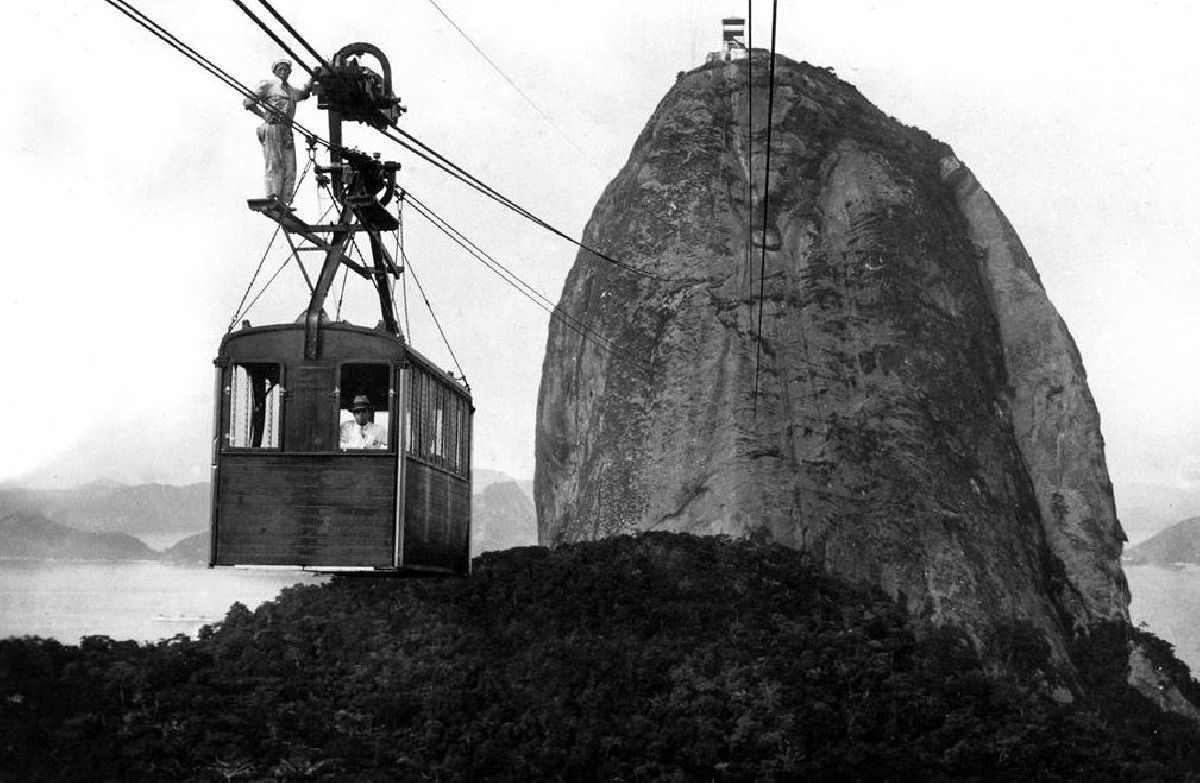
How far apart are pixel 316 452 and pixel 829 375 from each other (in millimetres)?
27858

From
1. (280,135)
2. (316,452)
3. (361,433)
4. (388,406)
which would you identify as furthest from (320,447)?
(280,135)

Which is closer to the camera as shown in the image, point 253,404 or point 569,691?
point 253,404

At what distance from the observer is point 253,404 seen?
18.3 m

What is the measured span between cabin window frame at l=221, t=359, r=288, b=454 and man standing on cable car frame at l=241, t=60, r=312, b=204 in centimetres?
257

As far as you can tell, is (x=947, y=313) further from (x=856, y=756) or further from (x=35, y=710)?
(x=35, y=710)

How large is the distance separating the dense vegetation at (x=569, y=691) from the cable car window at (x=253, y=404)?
10.7 meters

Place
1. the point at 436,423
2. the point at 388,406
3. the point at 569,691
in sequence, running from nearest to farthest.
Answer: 1. the point at 388,406
2. the point at 436,423
3. the point at 569,691

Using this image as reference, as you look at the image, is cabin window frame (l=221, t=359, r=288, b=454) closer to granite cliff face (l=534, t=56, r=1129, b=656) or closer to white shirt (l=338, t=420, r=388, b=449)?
white shirt (l=338, t=420, r=388, b=449)

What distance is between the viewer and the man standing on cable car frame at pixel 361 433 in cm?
1798

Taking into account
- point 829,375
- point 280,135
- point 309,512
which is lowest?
point 309,512

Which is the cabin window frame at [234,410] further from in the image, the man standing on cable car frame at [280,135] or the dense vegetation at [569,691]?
the dense vegetation at [569,691]

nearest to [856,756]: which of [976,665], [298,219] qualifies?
[976,665]

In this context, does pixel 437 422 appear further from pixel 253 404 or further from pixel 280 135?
pixel 280 135

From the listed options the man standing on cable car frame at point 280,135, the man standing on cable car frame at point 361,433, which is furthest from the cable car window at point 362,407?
the man standing on cable car frame at point 280,135
